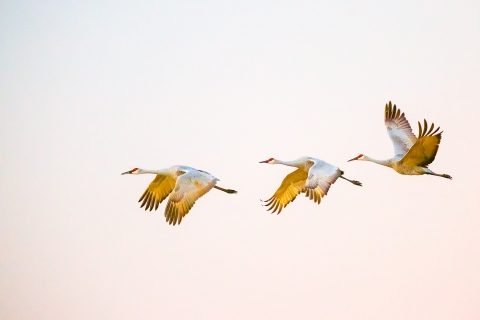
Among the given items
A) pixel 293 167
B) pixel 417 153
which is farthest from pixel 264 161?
pixel 417 153

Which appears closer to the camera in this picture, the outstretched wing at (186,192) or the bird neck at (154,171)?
the outstretched wing at (186,192)

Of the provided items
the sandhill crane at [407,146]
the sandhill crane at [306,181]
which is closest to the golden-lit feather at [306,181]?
the sandhill crane at [306,181]

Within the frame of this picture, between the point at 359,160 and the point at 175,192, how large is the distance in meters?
2.64

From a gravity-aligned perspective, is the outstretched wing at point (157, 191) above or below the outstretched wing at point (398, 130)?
below

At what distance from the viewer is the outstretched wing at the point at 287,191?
12758 millimetres

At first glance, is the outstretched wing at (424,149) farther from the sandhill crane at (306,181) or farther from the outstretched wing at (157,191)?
the outstretched wing at (157,191)

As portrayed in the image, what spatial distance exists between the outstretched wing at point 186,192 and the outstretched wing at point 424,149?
8.55 feet

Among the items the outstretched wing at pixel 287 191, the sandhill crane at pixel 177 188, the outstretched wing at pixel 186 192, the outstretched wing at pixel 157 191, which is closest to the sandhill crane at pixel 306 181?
the outstretched wing at pixel 287 191

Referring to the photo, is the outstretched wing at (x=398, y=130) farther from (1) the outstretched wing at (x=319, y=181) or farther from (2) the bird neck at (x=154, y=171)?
(2) the bird neck at (x=154, y=171)

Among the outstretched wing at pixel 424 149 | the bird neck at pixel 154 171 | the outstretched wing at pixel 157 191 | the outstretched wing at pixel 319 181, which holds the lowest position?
the outstretched wing at pixel 157 191

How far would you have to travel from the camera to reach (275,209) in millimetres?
12734

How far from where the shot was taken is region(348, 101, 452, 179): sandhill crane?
11.7 metres

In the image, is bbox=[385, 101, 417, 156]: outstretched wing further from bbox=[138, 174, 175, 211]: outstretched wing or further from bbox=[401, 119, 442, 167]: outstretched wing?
bbox=[138, 174, 175, 211]: outstretched wing

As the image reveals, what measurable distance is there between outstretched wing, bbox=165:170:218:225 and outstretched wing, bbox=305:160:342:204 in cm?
127
